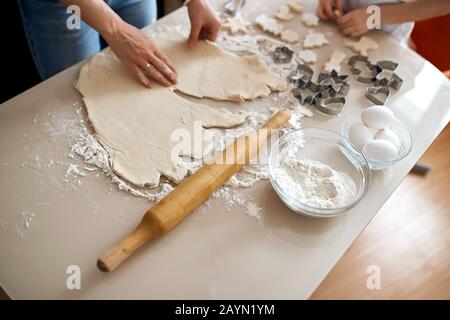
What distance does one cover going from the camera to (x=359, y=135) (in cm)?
102

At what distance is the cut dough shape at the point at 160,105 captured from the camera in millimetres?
953

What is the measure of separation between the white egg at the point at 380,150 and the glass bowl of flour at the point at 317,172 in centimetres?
2

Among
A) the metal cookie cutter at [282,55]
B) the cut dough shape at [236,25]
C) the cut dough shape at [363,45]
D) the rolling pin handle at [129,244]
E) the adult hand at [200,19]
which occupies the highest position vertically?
the adult hand at [200,19]

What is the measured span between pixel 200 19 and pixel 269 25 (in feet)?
0.78

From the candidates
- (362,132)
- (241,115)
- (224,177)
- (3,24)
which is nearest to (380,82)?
(362,132)

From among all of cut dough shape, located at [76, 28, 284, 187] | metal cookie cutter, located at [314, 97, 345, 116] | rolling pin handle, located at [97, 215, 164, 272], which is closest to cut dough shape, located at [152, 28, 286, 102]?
cut dough shape, located at [76, 28, 284, 187]

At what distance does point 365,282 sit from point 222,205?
821 millimetres

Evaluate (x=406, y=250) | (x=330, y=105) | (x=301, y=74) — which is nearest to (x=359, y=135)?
(x=330, y=105)

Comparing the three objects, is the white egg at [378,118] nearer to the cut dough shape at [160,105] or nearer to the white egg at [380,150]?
the white egg at [380,150]

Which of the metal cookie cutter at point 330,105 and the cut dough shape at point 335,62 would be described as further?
the cut dough shape at point 335,62

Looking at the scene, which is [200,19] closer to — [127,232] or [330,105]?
[330,105]

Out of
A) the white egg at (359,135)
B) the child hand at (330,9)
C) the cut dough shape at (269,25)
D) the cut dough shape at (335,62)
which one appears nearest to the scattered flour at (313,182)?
the white egg at (359,135)

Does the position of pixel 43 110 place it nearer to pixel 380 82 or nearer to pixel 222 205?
pixel 222 205

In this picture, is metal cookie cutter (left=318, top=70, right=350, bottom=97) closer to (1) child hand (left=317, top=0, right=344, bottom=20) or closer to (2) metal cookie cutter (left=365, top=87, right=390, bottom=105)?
(2) metal cookie cutter (left=365, top=87, right=390, bottom=105)
